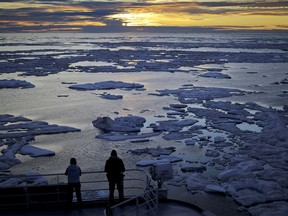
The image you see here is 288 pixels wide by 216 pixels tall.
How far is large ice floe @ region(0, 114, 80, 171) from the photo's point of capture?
1354 centimetres

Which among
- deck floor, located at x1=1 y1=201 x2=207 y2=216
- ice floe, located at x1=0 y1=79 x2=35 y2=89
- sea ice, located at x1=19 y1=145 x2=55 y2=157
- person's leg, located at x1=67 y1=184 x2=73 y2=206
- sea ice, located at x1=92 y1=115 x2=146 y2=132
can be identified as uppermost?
person's leg, located at x1=67 y1=184 x2=73 y2=206

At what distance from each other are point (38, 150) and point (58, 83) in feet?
67.8

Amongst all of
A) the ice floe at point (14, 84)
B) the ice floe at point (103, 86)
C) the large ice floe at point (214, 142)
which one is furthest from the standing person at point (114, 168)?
the ice floe at point (14, 84)

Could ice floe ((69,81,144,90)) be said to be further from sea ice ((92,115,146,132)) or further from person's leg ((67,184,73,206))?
person's leg ((67,184,73,206))

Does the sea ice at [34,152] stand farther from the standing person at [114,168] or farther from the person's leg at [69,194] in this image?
the standing person at [114,168]

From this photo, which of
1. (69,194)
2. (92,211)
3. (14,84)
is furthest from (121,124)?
(14,84)

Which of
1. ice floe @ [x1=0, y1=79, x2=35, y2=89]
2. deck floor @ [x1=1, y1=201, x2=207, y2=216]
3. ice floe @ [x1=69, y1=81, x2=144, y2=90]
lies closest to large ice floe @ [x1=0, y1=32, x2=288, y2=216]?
deck floor @ [x1=1, y1=201, x2=207, y2=216]

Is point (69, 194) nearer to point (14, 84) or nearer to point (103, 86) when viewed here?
point (103, 86)

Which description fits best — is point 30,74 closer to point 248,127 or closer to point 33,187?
point 248,127

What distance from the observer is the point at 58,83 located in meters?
34.1

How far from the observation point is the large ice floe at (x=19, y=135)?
44.4ft

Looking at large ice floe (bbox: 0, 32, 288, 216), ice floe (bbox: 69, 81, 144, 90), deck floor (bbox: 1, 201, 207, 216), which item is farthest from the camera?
ice floe (bbox: 69, 81, 144, 90)

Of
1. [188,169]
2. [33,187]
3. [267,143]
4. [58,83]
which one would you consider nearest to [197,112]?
[267,143]

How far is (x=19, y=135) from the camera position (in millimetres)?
16109
